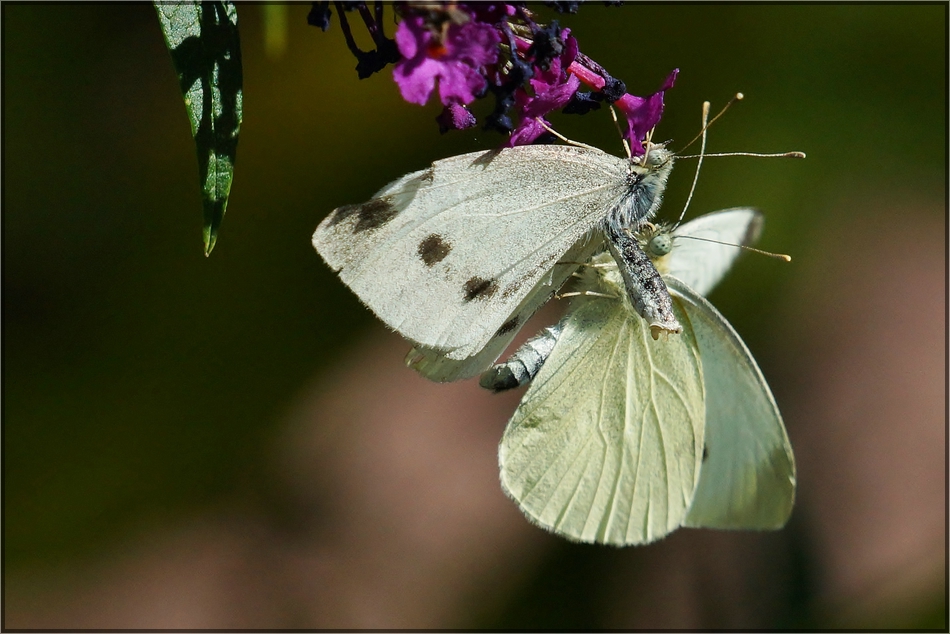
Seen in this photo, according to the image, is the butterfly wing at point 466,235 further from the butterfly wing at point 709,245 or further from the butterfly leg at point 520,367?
the butterfly wing at point 709,245

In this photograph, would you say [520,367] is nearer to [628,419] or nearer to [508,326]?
[508,326]

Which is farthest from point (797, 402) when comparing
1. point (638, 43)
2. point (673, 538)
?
point (638, 43)

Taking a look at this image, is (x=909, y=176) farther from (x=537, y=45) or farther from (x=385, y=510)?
(x=537, y=45)

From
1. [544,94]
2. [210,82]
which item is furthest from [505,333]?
[210,82]

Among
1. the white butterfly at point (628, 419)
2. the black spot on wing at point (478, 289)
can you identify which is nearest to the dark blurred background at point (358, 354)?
the white butterfly at point (628, 419)

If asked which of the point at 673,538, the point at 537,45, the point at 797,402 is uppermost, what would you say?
the point at 537,45
